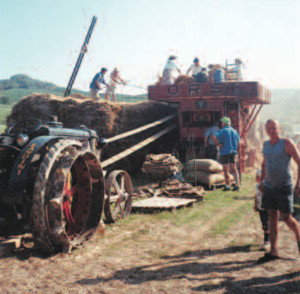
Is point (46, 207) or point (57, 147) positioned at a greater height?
point (57, 147)

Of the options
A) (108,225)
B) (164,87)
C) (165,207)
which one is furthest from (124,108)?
(108,225)

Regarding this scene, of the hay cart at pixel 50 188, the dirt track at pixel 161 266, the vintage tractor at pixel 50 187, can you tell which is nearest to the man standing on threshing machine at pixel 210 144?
the dirt track at pixel 161 266

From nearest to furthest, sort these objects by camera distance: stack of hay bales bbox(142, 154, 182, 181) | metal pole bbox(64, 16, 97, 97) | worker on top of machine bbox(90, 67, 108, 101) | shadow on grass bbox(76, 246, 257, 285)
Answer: shadow on grass bbox(76, 246, 257, 285) < stack of hay bales bbox(142, 154, 182, 181) < worker on top of machine bbox(90, 67, 108, 101) < metal pole bbox(64, 16, 97, 97)

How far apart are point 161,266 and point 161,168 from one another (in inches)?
212

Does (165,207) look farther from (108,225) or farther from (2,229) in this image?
(2,229)

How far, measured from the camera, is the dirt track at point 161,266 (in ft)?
10.3

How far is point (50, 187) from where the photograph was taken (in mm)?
3873

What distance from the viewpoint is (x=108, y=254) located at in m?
4.14

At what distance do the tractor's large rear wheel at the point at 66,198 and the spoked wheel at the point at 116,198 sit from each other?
0.57 meters

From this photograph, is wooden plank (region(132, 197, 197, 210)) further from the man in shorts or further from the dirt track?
the man in shorts

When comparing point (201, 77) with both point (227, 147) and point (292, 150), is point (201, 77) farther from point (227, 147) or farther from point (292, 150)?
point (292, 150)

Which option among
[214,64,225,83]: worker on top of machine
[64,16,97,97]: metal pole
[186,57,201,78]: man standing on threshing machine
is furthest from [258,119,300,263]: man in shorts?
[64,16,97,97]: metal pole

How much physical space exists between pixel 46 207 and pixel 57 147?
70cm

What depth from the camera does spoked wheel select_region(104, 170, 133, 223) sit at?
5.49 meters
